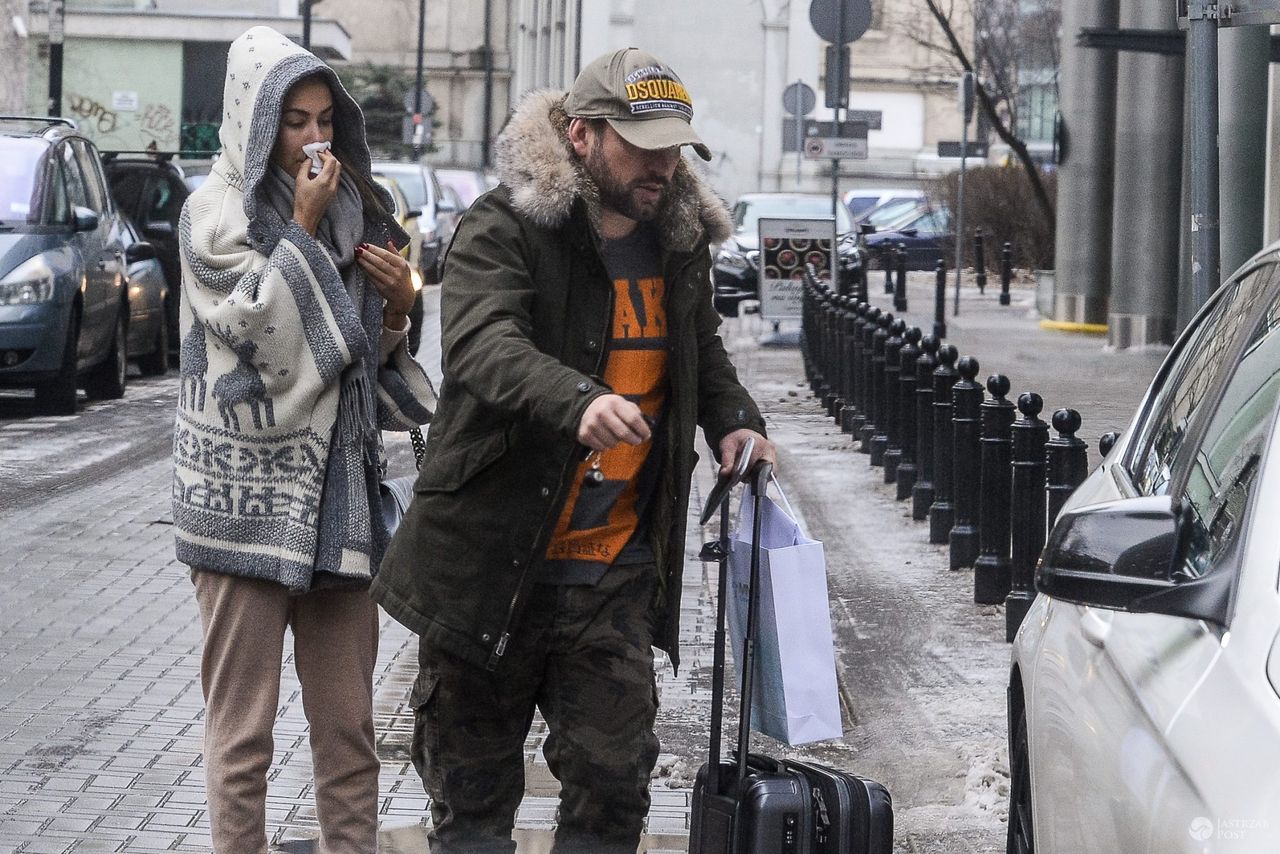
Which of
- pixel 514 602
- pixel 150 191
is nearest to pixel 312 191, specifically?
pixel 514 602

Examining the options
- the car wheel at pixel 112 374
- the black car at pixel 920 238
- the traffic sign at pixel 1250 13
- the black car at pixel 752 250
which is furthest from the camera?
the black car at pixel 920 238

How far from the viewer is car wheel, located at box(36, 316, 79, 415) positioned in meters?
14.2

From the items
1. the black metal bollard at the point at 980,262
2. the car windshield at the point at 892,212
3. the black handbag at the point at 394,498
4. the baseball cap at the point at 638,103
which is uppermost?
the car windshield at the point at 892,212

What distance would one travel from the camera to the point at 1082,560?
2969 millimetres

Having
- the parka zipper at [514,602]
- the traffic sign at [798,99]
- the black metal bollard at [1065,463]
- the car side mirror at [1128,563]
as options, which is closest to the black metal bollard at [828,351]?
the black metal bollard at [1065,463]

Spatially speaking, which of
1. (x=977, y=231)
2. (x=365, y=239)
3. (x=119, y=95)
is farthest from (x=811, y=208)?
(x=365, y=239)

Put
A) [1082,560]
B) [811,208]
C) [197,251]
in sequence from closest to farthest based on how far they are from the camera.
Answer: [1082,560] → [197,251] → [811,208]

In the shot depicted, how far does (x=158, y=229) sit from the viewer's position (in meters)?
18.3

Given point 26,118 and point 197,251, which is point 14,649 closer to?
A: point 197,251

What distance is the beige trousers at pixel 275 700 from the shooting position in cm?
428

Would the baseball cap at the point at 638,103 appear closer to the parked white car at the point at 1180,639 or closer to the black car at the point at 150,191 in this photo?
the parked white car at the point at 1180,639

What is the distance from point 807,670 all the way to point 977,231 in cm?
3232

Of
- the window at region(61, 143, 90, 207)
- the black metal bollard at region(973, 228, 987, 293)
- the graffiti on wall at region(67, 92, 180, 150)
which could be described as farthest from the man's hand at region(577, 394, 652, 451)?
the graffiti on wall at region(67, 92, 180, 150)

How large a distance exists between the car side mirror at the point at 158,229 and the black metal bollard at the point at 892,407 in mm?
7865
